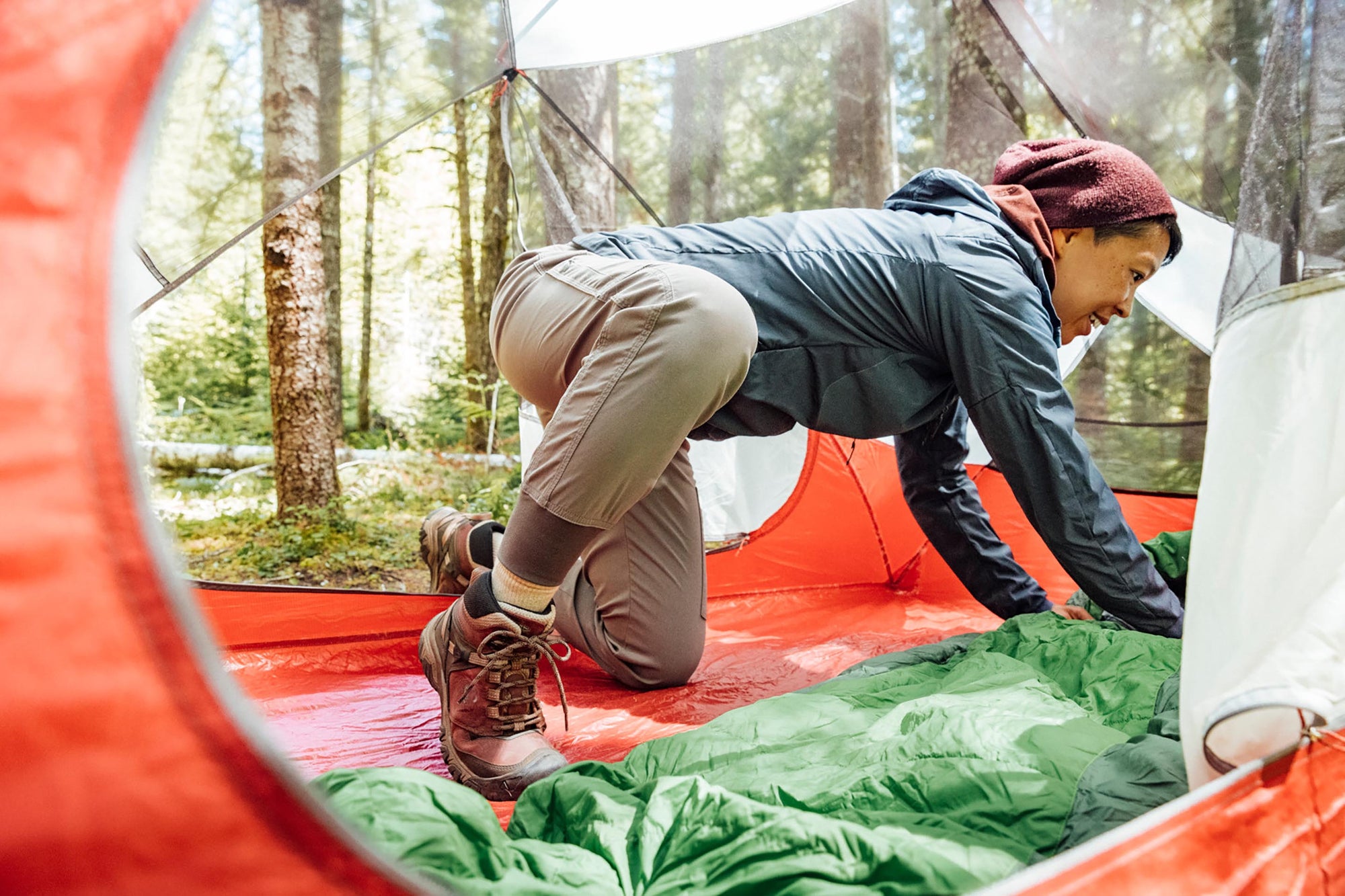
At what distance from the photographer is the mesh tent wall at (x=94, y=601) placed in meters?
0.43

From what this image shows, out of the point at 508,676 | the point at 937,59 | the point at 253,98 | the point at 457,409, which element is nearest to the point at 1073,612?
the point at 508,676

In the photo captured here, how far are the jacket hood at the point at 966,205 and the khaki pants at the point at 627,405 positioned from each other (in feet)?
1.15

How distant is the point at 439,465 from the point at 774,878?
438 centimetres

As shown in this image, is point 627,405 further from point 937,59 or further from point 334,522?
point 334,522

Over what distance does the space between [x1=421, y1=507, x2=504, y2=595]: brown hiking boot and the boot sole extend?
32 centimetres

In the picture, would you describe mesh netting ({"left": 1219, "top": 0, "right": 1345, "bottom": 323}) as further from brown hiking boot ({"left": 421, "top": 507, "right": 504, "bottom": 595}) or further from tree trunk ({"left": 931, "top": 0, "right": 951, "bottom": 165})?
brown hiking boot ({"left": 421, "top": 507, "right": 504, "bottom": 595})

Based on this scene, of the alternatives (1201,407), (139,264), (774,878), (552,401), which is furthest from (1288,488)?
(139,264)

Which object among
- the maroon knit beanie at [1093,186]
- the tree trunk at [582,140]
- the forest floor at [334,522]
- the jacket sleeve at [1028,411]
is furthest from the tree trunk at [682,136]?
the forest floor at [334,522]

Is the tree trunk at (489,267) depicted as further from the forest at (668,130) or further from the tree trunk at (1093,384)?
the tree trunk at (1093,384)

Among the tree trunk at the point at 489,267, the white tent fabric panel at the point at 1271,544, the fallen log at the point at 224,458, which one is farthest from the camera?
the tree trunk at the point at 489,267

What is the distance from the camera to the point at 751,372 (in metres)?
1.18

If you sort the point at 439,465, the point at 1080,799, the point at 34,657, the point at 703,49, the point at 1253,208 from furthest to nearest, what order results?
1. the point at 439,465
2. the point at 703,49
3. the point at 1253,208
4. the point at 1080,799
5. the point at 34,657

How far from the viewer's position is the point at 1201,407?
183 centimetres

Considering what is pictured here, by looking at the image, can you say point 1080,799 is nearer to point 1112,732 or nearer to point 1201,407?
point 1112,732
